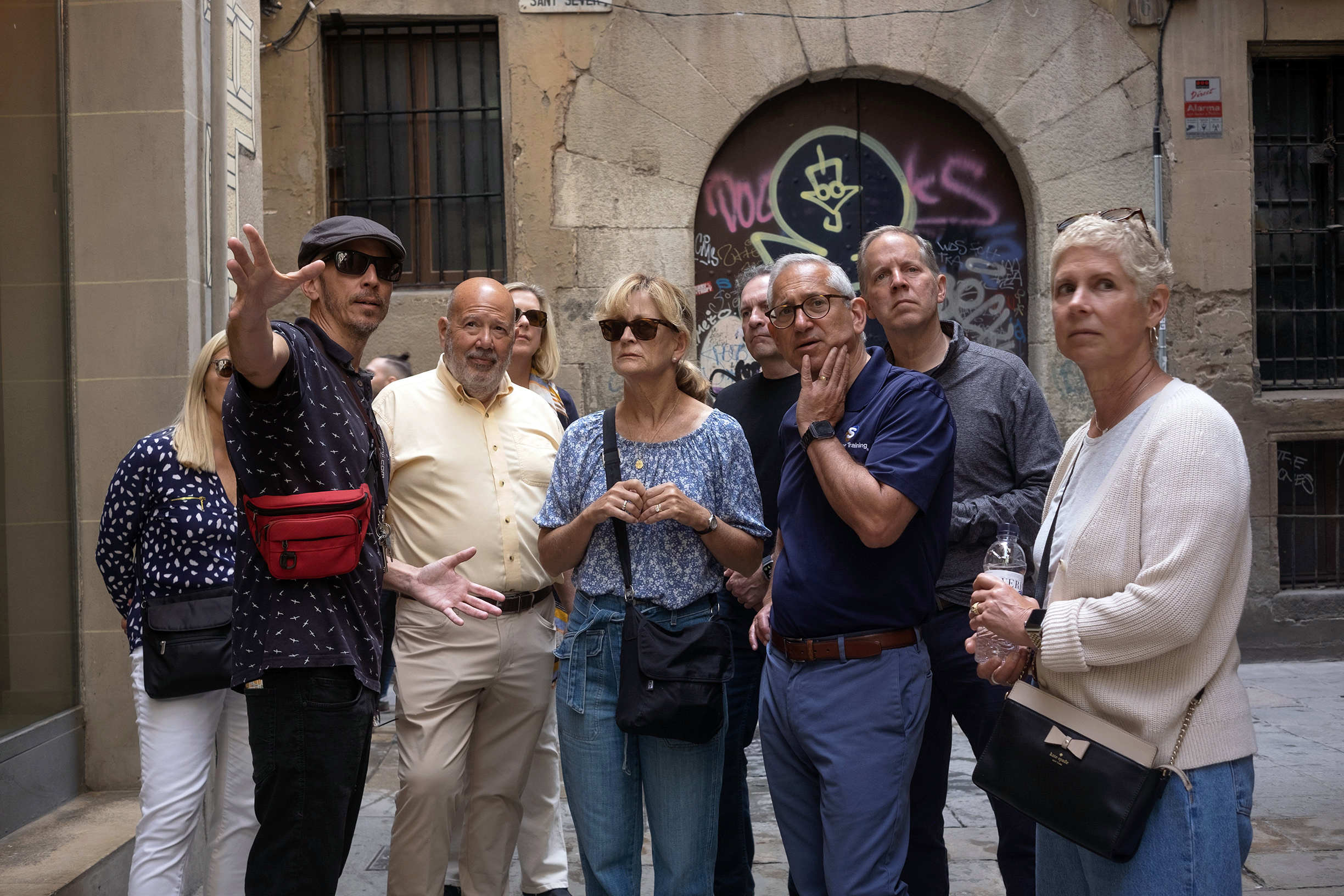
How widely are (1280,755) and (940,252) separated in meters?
4.03

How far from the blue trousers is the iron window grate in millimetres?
6729

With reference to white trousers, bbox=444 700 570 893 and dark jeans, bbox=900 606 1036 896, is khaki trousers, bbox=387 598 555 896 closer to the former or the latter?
white trousers, bbox=444 700 570 893

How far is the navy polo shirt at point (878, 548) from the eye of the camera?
278cm

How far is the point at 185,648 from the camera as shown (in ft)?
10.7

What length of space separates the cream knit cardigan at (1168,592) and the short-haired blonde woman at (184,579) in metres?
2.44

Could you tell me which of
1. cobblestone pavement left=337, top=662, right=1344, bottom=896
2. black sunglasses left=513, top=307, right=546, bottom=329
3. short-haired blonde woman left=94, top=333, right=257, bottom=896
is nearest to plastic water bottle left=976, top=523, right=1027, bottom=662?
cobblestone pavement left=337, top=662, right=1344, bottom=896

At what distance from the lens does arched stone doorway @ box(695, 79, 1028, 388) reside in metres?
7.99

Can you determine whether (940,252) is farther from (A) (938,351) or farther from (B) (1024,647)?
(B) (1024,647)

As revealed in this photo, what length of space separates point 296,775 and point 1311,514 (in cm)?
794

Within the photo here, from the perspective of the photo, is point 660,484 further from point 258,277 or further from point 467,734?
point 258,277

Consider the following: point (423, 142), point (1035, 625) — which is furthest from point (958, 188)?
point (1035, 625)

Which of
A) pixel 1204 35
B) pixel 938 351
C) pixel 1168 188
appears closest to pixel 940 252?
pixel 1168 188

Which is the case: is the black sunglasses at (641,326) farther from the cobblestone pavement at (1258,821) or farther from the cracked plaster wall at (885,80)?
the cracked plaster wall at (885,80)

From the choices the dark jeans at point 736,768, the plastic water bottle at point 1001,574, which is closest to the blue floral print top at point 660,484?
the dark jeans at point 736,768
